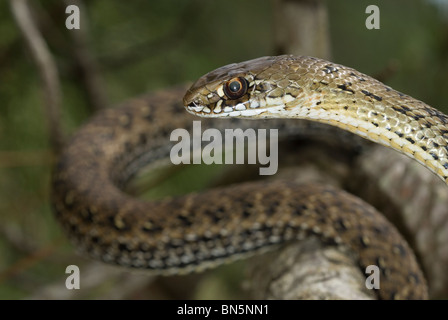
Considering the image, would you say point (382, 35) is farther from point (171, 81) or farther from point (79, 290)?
point (79, 290)

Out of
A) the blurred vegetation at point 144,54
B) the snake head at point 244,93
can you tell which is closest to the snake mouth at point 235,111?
the snake head at point 244,93

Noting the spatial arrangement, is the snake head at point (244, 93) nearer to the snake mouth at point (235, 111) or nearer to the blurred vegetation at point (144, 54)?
the snake mouth at point (235, 111)

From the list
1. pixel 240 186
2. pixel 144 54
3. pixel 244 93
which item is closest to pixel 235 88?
pixel 244 93

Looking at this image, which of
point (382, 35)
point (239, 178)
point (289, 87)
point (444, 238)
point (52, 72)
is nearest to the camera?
point (289, 87)

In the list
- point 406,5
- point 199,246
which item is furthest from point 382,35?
point 199,246

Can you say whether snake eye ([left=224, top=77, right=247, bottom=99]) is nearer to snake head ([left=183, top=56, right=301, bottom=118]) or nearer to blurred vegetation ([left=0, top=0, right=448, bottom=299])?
snake head ([left=183, top=56, right=301, bottom=118])

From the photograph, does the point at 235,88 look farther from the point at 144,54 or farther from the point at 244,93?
the point at 144,54

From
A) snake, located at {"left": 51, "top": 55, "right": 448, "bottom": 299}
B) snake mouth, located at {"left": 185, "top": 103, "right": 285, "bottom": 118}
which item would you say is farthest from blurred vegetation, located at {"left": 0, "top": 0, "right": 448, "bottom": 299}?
snake mouth, located at {"left": 185, "top": 103, "right": 285, "bottom": 118}
